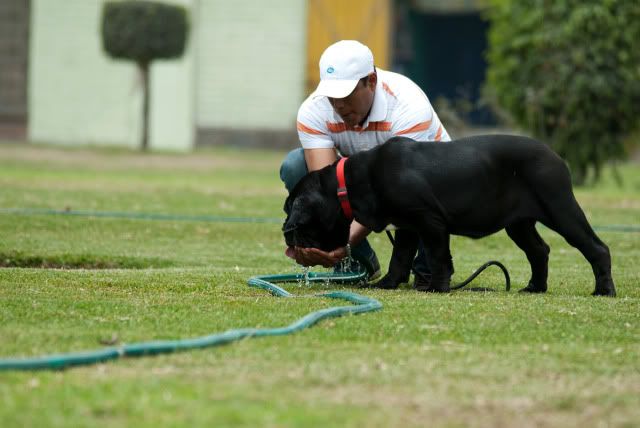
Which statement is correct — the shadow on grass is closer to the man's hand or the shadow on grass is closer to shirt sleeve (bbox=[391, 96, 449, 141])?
the man's hand

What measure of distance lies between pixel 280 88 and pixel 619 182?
Answer: 12.5m

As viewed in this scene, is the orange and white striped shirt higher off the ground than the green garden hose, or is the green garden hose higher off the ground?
the orange and white striped shirt

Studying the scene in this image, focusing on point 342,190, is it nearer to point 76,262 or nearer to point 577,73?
point 76,262

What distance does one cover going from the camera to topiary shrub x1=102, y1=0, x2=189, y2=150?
2488 cm

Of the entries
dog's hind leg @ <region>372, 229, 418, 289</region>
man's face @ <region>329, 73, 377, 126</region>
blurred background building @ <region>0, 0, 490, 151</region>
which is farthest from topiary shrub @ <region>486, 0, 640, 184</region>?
man's face @ <region>329, 73, 377, 126</region>

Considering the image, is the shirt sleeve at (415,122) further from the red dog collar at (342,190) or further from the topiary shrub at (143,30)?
the topiary shrub at (143,30)

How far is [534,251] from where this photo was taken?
22.0 feet

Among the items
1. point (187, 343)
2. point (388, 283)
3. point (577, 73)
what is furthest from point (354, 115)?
point (577, 73)

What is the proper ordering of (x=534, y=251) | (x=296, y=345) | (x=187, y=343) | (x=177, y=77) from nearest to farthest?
1. (x=187, y=343)
2. (x=296, y=345)
3. (x=534, y=251)
4. (x=177, y=77)

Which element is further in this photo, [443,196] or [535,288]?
[535,288]

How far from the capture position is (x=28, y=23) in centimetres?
2914

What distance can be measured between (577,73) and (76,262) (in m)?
12.1

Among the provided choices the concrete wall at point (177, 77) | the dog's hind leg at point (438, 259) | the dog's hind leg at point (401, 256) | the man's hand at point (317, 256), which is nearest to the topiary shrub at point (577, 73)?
the concrete wall at point (177, 77)

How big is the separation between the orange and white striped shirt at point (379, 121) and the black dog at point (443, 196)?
1.08 feet
